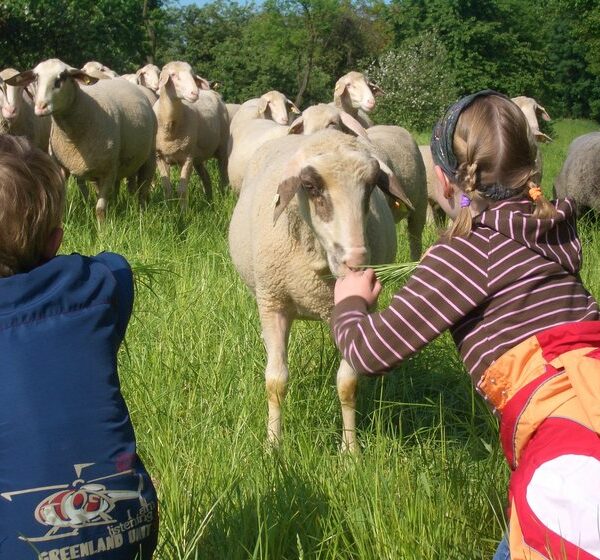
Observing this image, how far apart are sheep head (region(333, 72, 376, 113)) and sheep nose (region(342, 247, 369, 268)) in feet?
27.2

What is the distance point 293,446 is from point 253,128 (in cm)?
765

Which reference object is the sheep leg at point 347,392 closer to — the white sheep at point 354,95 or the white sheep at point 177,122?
the white sheep at point 177,122

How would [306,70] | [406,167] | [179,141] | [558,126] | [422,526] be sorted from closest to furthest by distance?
[422,526], [406,167], [179,141], [306,70], [558,126]

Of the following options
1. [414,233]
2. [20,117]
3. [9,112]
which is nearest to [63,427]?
[414,233]

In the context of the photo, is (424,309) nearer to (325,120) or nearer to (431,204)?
(325,120)

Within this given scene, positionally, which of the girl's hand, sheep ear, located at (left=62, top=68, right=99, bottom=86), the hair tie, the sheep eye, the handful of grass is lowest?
the handful of grass

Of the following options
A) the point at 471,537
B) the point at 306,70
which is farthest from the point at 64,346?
the point at 306,70

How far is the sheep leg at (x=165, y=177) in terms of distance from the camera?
10891mm

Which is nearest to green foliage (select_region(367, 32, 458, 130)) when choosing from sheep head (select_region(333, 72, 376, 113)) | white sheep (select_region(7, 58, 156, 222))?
sheep head (select_region(333, 72, 376, 113))

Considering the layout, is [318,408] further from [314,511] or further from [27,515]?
[27,515]

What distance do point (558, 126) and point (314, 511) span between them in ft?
162

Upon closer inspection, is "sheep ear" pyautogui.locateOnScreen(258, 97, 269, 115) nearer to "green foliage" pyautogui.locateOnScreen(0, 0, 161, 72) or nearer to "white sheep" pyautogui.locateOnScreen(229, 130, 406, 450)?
"white sheep" pyautogui.locateOnScreen(229, 130, 406, 450)

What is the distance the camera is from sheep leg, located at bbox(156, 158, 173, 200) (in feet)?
35.7

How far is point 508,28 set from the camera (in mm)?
51938
